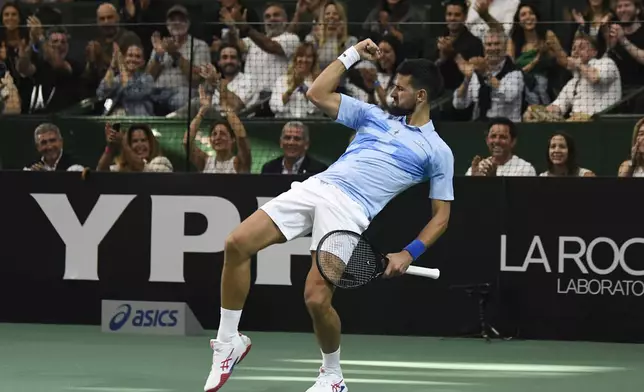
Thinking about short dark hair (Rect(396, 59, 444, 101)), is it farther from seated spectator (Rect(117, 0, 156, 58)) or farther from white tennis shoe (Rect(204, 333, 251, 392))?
seated spectator (Rect(117, 0, 156, 58))

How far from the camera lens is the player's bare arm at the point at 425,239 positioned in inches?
223

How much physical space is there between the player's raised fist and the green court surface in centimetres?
187

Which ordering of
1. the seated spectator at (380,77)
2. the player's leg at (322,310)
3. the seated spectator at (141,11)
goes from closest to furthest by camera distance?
the player's leg at (322,310), the seated spectator at (380,77), the seated spectator at (141,11)

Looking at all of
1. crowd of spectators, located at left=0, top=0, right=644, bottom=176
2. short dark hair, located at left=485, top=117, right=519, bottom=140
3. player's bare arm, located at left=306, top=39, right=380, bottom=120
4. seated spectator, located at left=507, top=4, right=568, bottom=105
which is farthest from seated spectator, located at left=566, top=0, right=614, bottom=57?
player's bare arm, located at left=306, top=39, right=380, bottom=120

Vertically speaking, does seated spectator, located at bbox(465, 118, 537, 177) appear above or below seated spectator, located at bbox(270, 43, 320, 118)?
below

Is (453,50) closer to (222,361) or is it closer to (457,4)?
(457,4)

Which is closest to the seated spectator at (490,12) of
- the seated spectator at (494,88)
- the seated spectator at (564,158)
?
the seated spectator at (494,88)

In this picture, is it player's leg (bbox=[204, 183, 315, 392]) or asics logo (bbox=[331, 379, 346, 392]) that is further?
asics logo (bbox=[331, 379, 346, 392])

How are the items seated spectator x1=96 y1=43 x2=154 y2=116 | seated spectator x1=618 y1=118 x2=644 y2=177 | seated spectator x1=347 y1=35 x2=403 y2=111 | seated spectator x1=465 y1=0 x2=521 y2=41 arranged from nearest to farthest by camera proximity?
seated spectator x1=618 y1=118 x2=644 y2=177 < seated spectator x1=347 y1=35 x2=403 y2=111 < seated spectator x1=96 y1=43 x2=154 y2=116 < seated spectator x1=465 y1=0 x2=521 y2=41

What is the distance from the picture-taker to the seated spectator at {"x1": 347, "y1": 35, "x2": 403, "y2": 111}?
9414 millimetres

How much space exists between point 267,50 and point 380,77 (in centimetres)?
95

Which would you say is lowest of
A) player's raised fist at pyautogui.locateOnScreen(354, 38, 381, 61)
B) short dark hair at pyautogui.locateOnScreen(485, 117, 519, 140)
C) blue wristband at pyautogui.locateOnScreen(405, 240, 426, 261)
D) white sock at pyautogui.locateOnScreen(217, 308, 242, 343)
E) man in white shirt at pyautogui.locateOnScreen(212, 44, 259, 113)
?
white sock at pyautogui.locateOnScreen(217, 308, 242, 343)

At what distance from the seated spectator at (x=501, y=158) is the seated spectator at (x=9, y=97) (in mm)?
3760

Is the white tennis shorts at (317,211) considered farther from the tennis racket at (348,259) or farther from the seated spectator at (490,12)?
the seated spectator at (490,12)
